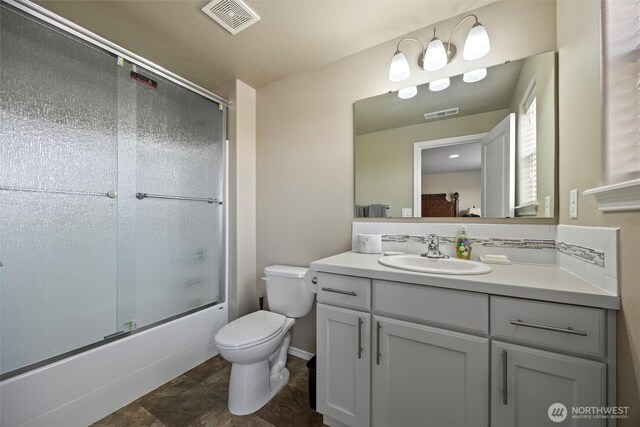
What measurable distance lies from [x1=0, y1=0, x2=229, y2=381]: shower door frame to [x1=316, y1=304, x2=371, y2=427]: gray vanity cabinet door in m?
1.15

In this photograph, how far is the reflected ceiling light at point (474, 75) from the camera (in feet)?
4.49

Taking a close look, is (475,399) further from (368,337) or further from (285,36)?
(285,36)

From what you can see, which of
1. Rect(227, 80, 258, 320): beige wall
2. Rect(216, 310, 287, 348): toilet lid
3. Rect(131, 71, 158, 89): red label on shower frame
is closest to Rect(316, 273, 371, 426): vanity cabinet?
Rect(216, 310, 287, 348): toilet lid

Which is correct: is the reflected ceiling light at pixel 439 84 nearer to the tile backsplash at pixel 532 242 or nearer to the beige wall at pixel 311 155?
the beige wall at pixel 311 155

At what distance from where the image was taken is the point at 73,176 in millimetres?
1293

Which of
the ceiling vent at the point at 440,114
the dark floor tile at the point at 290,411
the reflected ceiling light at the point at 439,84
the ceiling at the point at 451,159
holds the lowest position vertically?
the dark floor tile at the point at 290,411

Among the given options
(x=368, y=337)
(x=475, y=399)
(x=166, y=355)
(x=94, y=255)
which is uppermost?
(x=94, y=255)

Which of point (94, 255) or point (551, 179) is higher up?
point (551, 179)

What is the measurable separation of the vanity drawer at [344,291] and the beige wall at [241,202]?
3.52 ft

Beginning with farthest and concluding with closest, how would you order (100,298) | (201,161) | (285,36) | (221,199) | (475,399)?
(221,199) → (201,161) → (285,36) → (100,298) → (475,399)

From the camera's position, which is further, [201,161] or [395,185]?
[201,161]

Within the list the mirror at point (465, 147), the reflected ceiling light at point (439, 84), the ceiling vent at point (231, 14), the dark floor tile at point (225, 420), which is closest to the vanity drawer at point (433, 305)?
the mirror at point (465, 147)

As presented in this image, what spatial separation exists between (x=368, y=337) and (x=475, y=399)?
0.43m

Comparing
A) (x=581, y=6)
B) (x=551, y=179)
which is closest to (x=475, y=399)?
(x=551, y=179)
